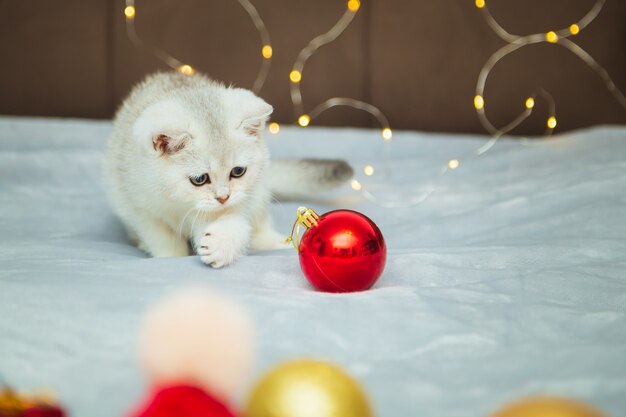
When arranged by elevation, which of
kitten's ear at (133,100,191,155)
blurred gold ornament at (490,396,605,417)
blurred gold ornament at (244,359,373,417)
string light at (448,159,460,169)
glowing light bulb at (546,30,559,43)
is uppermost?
glowing light bulb at (546,30,559,43)

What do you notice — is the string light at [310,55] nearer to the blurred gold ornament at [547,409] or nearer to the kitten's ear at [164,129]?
the kitten's ear at [164,129]

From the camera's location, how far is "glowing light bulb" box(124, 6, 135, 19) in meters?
2.17

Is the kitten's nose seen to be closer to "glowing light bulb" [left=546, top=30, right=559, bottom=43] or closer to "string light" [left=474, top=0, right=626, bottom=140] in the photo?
"string light" [left=474, top=0, right=626, bottom=140]

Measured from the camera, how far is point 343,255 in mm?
929

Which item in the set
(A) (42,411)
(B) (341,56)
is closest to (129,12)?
(B) (341,56)

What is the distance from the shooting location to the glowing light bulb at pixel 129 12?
2.17 metres

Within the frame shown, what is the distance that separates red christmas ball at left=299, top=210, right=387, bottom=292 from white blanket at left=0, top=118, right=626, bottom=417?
0.12 ft

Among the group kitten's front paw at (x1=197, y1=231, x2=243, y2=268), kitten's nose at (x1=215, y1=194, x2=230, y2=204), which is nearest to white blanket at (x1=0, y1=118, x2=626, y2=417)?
kitten's front paw at (x1=197, y1=231, x2=243, y2=268)

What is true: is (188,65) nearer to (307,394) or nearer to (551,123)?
(551,123)

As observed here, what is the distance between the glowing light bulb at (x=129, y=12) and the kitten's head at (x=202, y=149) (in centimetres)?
112

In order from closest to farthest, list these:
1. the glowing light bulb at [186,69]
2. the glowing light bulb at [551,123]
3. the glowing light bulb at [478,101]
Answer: the glowing light bulb at [186,69] < the glowing light bulb at [551,123] < the glowing light bulb at [478,101]

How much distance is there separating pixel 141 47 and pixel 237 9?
36cm

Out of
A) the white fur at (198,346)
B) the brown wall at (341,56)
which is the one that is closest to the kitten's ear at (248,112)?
the white fur at (198,346)

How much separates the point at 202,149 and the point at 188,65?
1.23 meters
